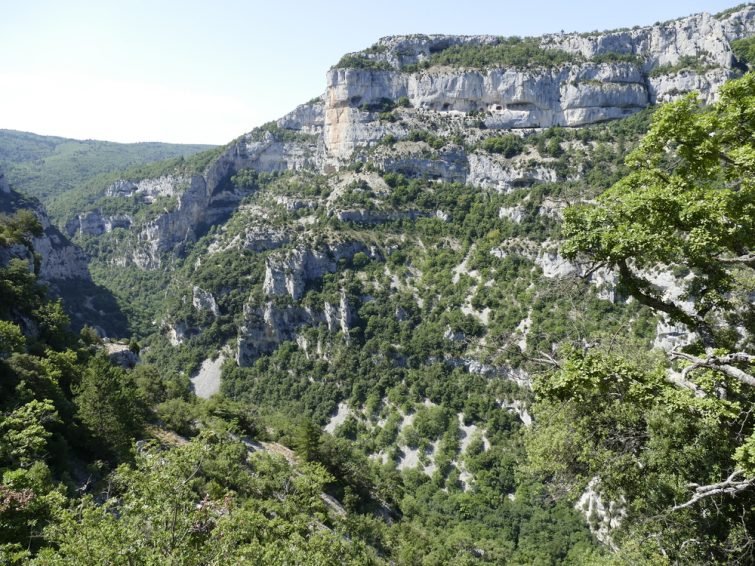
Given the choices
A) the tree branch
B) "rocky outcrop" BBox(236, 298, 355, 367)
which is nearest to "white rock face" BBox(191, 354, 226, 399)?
"rocky outcrop" BBox(236, 298, 355, 367)

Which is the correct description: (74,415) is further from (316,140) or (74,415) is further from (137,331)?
(316,140)

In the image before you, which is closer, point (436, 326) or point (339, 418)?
point (339, 418)

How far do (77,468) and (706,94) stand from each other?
12387 centimetres

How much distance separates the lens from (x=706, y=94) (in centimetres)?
9588

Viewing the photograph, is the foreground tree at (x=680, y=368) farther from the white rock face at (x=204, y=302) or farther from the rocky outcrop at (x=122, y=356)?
the white rock face at (x=204, y=302)

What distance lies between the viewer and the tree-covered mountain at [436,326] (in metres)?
9.57

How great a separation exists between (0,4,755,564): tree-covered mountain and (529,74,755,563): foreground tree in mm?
77

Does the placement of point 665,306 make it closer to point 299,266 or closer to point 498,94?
point 299,266

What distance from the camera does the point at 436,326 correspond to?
8038 centimetres

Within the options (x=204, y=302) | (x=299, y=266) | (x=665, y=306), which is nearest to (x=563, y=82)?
(x=299, y=266)

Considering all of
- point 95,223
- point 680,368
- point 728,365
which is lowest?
point 680,368

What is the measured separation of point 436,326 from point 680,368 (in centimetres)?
7107

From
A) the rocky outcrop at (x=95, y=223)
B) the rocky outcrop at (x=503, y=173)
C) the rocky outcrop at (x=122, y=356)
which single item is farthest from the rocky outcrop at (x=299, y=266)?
the rocky outcrop at (x=95, y=223)

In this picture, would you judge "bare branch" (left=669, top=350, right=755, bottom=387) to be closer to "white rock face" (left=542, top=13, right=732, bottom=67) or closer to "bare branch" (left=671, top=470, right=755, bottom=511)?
"bare branch" (left=671, top=470, right=755, bottom=511)
